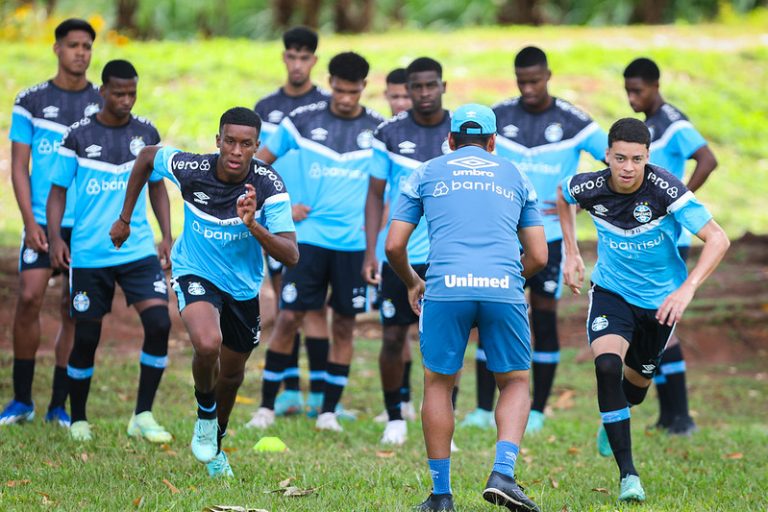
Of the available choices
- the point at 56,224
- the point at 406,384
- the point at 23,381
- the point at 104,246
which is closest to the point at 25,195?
the point at 56,224

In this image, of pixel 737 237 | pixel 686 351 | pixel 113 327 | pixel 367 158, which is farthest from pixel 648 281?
pixel 737 237

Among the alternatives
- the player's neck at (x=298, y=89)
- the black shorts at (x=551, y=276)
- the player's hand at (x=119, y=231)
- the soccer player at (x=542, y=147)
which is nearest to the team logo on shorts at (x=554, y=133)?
the soccer player at (x=542, y=147)

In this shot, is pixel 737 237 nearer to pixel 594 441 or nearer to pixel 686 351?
pixel 686 351

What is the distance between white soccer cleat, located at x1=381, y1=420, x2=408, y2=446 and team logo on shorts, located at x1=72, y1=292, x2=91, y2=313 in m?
2.54

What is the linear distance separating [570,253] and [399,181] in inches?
72.7

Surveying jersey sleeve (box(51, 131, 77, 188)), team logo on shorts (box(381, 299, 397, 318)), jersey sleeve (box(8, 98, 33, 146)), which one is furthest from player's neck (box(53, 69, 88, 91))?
team logo on shorts (box(381, 299, 397, 318))

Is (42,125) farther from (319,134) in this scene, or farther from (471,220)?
(471,220)

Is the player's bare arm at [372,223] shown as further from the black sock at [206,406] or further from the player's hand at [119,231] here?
the black sock at [206,406]

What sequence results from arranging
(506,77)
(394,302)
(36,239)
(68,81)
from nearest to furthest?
(36,239) → (394,302) → (68,81) → (506,77)

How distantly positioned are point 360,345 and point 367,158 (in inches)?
164

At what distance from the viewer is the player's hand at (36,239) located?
8.88m

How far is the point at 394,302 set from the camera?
30.2 ft

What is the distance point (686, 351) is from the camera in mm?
13633

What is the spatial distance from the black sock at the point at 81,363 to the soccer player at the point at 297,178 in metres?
2.03
